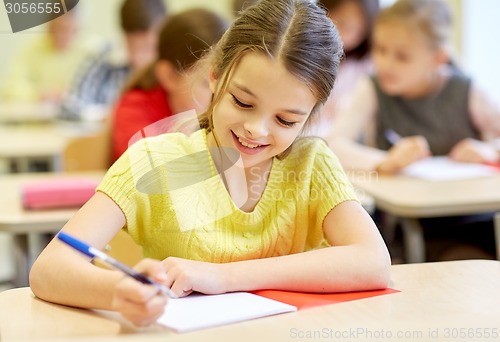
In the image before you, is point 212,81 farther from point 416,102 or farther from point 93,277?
point 416,102

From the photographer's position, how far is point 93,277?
104cm

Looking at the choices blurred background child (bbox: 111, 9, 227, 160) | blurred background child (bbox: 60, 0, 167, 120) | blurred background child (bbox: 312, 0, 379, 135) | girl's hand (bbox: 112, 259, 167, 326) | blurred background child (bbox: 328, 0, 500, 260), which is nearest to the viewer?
girl's hand (bbox: 112, 259, 167, 326)

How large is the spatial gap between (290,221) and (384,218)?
1252mm

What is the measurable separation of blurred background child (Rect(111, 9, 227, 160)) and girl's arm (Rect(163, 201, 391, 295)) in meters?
1.08

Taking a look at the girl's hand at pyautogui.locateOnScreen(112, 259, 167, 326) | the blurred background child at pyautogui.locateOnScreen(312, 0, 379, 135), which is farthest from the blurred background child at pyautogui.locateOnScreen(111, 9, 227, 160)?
the girl's hand at pyautogui.locateOnScreen(112, 259, 167, 326)

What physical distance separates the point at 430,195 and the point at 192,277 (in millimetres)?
1102

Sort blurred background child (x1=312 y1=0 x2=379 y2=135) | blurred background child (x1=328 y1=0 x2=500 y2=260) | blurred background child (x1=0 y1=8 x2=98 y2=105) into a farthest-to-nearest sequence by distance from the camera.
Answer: blurred background child (x1=0 y1=8 x2=98 y2=105), blurred background child (x1=312 y1=0 x2=379 y2=135), blurred background child (x1=328 y1=0 x2=500 y2=260)

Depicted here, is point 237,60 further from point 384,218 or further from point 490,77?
point 490,77

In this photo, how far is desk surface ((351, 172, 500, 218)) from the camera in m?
1.96

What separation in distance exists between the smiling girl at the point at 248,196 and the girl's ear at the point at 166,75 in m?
1.15

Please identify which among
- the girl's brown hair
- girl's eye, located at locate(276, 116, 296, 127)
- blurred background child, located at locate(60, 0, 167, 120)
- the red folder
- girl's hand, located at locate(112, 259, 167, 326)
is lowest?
blurred background child, located at locate(60, 0, 167, 120)

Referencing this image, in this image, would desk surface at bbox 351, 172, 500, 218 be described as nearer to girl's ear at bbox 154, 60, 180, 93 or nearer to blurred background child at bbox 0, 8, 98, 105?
girl's ear at bbox 154, 60, 180, 93

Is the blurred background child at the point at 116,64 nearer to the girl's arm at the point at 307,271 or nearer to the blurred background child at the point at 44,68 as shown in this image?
the blurred background child at the point at 44,68

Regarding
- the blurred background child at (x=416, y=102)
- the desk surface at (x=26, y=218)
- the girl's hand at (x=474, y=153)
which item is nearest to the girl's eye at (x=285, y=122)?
the desk surface at (x=26, y=218)
